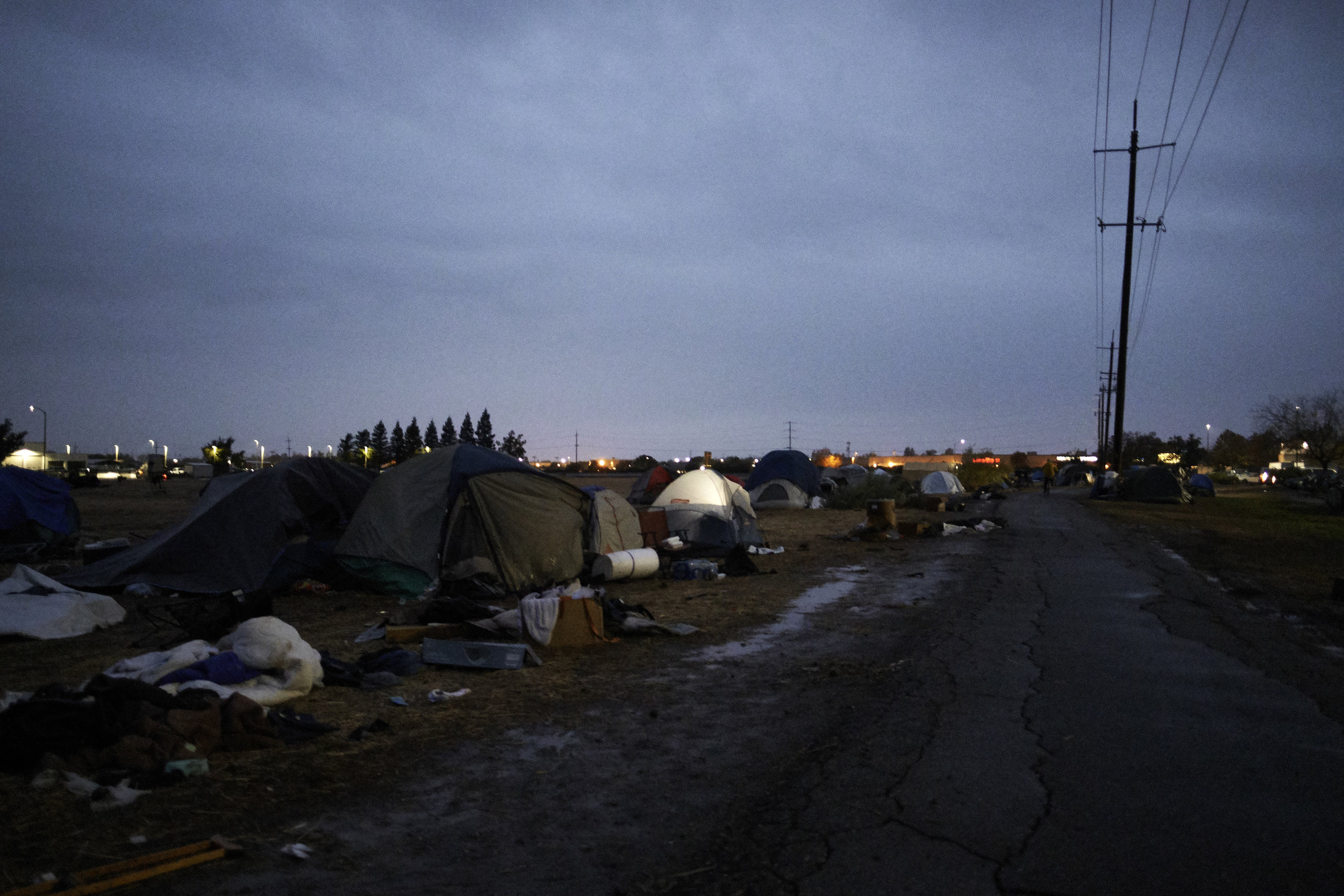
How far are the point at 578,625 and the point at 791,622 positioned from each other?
8.96ft

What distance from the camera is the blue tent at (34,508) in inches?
656

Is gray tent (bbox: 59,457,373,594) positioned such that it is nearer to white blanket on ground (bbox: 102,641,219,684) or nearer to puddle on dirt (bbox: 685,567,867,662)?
white blanket on ground (bbox: 102,641,219,684)

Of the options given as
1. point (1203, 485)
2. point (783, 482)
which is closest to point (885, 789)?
point (783, 482)

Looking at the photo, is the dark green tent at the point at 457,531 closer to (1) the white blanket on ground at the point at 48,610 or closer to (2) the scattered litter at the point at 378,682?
(1) the white blanket on ground at the point at 48,610

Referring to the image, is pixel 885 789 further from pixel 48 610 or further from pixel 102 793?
pixel 48 610

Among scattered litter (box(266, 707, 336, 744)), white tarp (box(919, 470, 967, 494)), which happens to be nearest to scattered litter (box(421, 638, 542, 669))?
scattered litter (box(266, 707, 336, 744))

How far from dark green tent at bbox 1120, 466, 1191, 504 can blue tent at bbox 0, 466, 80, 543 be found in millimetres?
39935

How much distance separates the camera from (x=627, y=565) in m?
13.2

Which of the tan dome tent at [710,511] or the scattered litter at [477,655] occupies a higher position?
the tan dome tent at [710,511]

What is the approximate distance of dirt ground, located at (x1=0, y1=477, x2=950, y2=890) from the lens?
407 centimetres

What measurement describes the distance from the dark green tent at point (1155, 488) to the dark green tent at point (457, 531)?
34.7 m

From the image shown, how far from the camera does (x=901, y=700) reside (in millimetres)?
6477

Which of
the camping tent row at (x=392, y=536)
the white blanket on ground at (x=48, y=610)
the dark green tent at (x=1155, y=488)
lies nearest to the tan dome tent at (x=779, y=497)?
the dark green tent at (x=1155, y=488)

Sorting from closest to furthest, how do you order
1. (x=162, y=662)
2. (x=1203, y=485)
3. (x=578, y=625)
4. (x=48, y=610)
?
(x=162, y=662), (x=578, y=625), (x=48, y=610), (x=1203, y=485)
